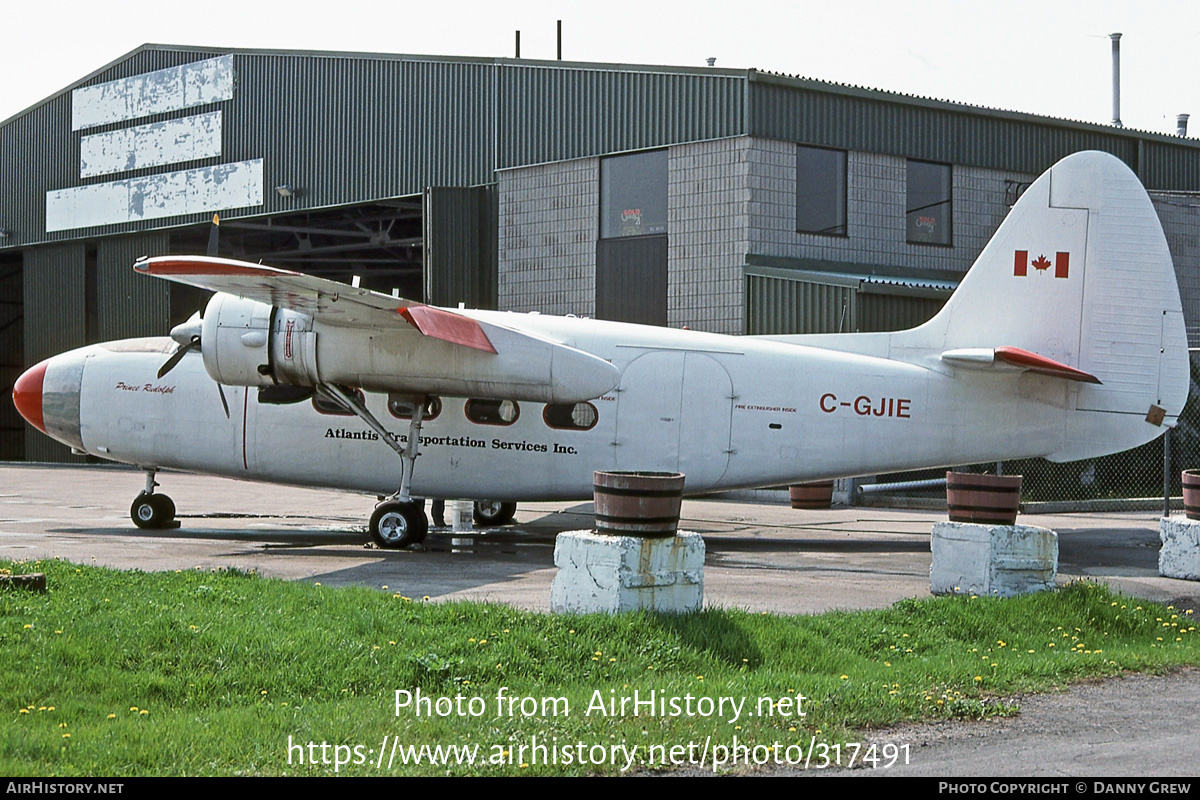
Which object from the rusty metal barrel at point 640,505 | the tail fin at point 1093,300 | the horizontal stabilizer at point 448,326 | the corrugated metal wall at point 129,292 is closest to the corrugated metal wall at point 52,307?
the corrugated metal wall at point 129,292

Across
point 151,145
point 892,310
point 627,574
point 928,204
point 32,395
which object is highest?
point 151,145

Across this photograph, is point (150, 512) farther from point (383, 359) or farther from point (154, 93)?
point (154, 93)

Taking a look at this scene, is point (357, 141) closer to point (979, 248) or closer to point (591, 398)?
point (979, 248)

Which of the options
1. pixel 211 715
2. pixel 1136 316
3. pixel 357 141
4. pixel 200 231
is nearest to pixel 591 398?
pixel 1136 316

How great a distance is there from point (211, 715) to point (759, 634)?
4.15 m

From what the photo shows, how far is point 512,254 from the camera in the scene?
98.1 feet

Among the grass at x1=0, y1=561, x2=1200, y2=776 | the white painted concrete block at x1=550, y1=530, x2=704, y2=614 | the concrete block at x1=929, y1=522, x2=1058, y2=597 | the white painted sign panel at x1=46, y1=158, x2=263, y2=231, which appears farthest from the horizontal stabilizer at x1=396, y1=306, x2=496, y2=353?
the white painted sign panel at x1=46, y1=158, x2=263, y2=231

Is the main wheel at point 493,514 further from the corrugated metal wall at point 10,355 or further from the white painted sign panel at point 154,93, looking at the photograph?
the corrugated metal wall at point 10,355

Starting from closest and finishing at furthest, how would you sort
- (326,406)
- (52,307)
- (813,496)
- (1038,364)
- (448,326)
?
(448,326)
(1038,364)
(326,406)
(813,496)
(52,307)

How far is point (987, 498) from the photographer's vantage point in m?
11.3

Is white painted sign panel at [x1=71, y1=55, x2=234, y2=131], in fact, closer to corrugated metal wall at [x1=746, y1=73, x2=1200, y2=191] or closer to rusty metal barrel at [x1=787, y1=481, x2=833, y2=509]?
corrugated metal wall at [x1=746, y1=73, x2=1200, y2=191]

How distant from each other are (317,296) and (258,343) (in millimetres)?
1583

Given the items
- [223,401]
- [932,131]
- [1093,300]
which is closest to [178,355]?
[223,401]

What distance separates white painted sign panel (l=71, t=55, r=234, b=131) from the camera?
1409 inches
